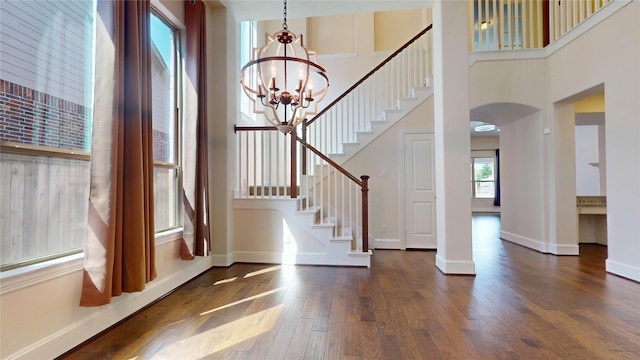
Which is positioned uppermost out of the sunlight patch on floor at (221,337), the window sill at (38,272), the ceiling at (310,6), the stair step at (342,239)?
the ceiling at (310,6)

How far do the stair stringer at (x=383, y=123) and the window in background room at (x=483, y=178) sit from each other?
297 inches

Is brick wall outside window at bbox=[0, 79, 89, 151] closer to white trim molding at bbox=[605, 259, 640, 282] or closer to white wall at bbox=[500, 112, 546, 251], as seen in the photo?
white trim molding at bbox=[605, 259, 640, 282]

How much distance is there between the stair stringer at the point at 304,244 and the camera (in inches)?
154

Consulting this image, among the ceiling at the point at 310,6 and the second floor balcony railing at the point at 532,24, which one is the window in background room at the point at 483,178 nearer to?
the second floor balcony railing at the point at 532,24

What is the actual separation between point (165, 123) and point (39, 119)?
137 centimetres

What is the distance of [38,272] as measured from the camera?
68.0 inches

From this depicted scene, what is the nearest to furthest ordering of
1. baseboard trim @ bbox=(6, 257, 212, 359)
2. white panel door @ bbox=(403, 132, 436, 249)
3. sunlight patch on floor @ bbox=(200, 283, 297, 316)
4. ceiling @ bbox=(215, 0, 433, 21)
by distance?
baseboard trim @ bbox=(6, 257, 212, 359) → sunlight patch on floor @ bbox=(200, 283, 297, 316) → ceiling @ bbox=(215, 0, 433, 21) → white panel door @ bbox=(403, 132, 436, 249)

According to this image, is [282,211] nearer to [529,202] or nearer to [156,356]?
[156,356]

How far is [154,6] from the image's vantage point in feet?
9.57

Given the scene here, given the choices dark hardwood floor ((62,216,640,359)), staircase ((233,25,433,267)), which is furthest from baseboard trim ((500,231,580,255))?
staircase ((233,25,433,267))

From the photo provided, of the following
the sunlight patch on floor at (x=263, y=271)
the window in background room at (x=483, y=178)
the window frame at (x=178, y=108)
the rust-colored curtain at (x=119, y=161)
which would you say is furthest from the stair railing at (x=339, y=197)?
the window in background room at (x=483, y=178)

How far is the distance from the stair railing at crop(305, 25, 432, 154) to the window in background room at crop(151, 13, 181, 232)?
233 cm

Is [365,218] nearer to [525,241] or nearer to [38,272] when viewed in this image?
[38,272]

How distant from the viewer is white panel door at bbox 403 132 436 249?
5031 millimetres
